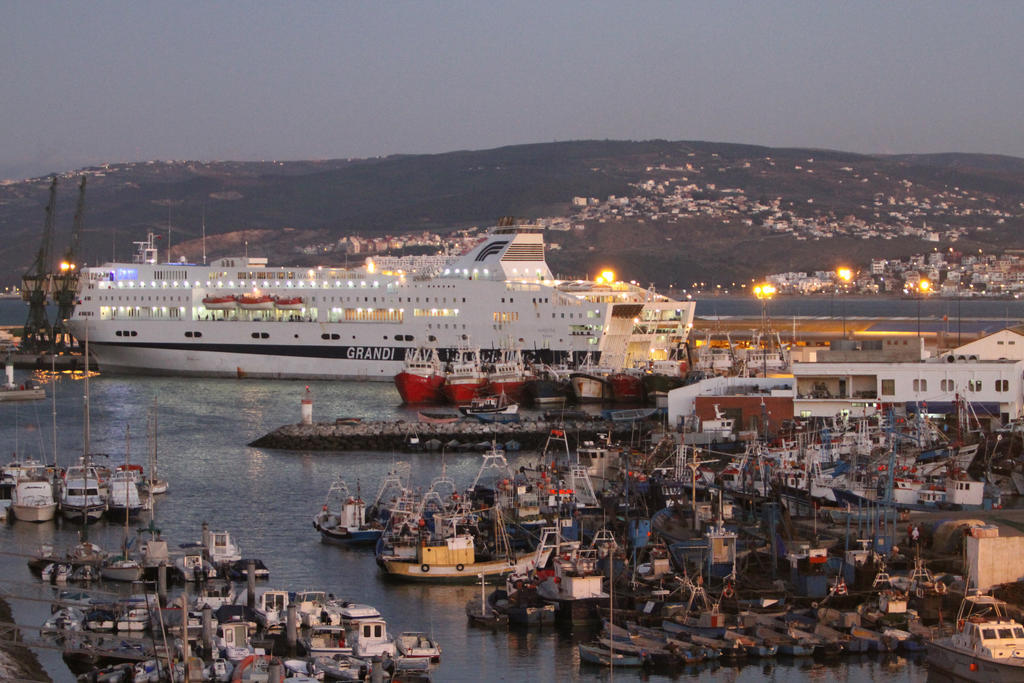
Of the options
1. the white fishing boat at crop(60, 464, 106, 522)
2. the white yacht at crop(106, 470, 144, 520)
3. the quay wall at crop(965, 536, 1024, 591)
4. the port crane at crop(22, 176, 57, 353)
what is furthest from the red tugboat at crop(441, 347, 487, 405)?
the quay wall at crop(965, 536, 1024, 591)

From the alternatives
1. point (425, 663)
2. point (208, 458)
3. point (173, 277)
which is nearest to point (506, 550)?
point (425, 663)

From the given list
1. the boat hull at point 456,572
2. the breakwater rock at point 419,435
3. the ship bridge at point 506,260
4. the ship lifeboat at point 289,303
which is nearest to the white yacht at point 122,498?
the boat hull at point 456,572

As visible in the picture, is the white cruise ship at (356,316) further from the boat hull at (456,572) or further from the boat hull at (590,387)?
the boat hull at (456,572)

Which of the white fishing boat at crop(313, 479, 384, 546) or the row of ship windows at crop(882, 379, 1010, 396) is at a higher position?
the row of ship windows at crop(882, 379, 1010, 396)

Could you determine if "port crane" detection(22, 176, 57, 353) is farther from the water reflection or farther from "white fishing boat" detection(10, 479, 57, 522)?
"white fishing boat" detection(10, 479, 57, 522)

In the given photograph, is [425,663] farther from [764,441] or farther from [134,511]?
[764,441]

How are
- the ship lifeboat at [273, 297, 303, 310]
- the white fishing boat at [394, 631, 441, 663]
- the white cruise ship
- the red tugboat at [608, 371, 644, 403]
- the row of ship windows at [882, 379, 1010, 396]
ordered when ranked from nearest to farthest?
the white fishing boat at [394, 631, 441, 663]
the row of ship windows at [882, 379, 1010, 396]
the red tugboat at [608, 371, 644, 403]
the white cruise ship
the ship lifeboat at [273, 297, 303, 310]

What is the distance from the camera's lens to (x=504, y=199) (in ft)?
502

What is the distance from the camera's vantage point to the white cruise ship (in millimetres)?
40188

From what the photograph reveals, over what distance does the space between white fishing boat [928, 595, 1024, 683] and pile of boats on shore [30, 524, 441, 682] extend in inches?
167

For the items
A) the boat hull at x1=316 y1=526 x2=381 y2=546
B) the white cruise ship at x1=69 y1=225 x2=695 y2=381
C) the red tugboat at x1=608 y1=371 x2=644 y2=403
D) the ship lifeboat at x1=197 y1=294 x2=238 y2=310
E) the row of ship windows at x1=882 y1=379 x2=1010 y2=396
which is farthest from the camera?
the ship lifeboat at x1=197 y1=294 x2=238 y2=310

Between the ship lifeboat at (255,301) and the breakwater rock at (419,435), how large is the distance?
527 inches

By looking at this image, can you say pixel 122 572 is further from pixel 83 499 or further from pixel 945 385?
pixel 945 385

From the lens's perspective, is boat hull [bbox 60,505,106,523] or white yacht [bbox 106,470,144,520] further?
white yacht [bbox 106,470,144,520]
